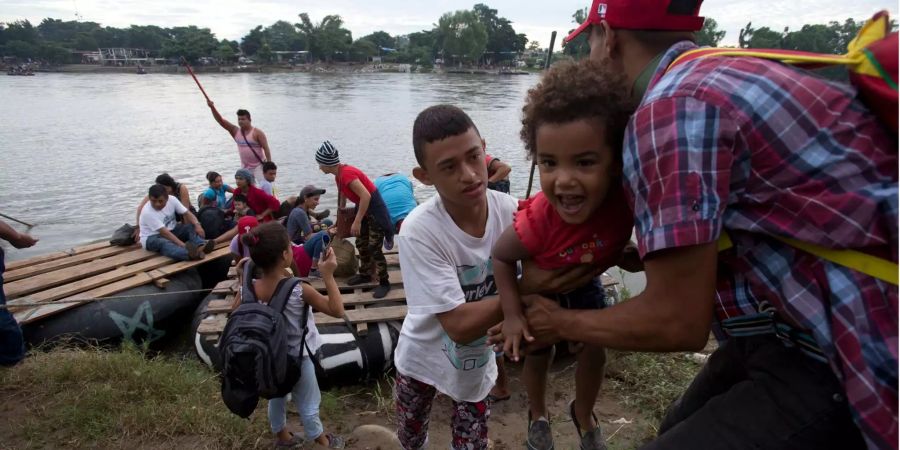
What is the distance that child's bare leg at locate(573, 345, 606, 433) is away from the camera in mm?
2451

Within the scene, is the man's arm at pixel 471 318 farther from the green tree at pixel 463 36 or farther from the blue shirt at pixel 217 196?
the green tree at pixel 463 36

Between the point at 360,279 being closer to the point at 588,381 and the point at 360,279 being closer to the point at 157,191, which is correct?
the point at 157,191

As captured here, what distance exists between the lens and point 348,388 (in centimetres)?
523

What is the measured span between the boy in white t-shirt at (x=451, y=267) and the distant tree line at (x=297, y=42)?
87.0 meters

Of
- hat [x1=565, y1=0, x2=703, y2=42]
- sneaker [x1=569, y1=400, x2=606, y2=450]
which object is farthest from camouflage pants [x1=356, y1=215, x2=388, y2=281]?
hat [x1=565, y1=0, x2=703, y2=42]

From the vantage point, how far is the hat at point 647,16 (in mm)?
1454

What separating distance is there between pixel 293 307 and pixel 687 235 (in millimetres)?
2710

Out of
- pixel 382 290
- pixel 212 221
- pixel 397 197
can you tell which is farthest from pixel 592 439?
pixel 212 221

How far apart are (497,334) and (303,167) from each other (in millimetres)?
17049

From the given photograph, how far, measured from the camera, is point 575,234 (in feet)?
5.69

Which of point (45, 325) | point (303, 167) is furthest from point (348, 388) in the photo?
point (303, 167)

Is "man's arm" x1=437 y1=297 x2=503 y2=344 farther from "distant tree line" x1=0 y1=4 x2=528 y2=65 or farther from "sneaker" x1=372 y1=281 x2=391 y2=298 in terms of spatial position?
"distant tree line" x1=0 y1=4 x2=528 y2=65

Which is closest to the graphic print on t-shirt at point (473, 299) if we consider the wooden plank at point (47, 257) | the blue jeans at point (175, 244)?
the blue jeans at point (175, 244)

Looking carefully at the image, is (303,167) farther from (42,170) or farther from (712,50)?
(712,50)
